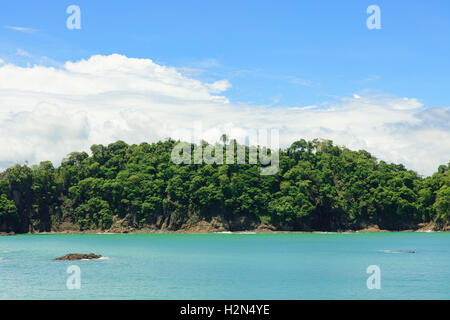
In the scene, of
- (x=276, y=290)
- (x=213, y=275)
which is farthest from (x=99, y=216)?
(x=276, y=290)

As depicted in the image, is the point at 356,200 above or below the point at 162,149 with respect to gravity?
below

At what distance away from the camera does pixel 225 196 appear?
101375mm

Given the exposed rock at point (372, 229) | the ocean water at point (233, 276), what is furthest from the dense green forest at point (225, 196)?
the ocean water at point (233, 276)

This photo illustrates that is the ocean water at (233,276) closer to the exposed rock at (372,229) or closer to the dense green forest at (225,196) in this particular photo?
the dense green forest at (225,196)

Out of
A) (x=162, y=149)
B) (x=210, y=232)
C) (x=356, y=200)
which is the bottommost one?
(x=210, y=232)

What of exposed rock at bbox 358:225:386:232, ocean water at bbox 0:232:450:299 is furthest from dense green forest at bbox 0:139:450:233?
ocean water at bbox 0:232:450:299

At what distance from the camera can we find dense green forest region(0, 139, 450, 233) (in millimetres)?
101125

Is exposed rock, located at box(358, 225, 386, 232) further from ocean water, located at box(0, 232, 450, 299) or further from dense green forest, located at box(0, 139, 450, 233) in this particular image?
ocean water, located at box(0, 232, 450, 299)

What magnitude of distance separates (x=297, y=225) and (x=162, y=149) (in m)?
36.1

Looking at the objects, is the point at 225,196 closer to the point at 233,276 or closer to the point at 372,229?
the point at 372,229

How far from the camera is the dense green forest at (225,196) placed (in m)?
101
